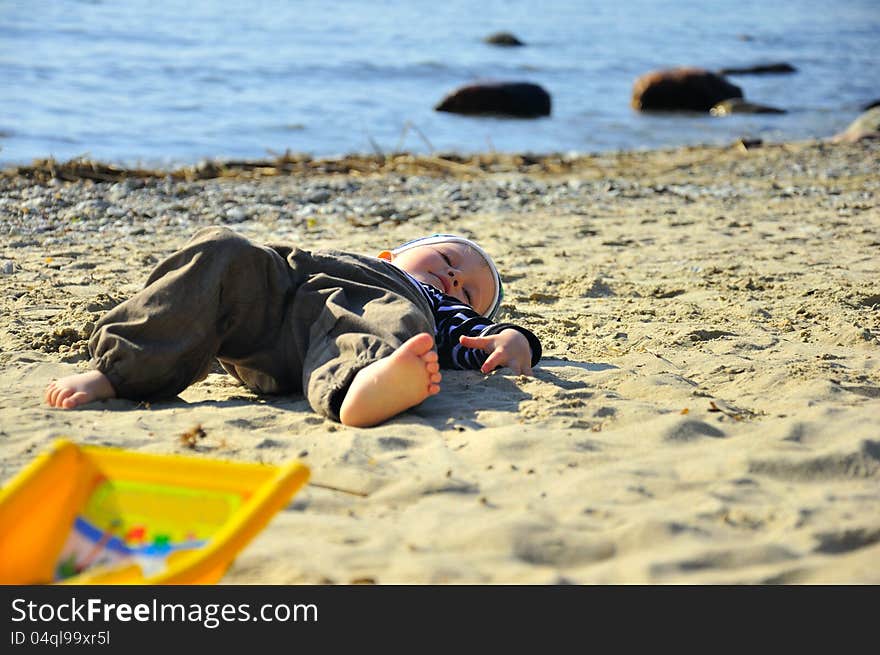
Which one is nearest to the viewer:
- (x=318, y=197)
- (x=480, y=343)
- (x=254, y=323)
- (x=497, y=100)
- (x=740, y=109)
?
(x=254, y=323)

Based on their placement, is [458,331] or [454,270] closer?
[458,331]

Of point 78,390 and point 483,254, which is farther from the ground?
point 483,254

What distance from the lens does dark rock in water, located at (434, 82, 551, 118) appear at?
14484 millimetres

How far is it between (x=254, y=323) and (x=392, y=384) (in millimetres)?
674

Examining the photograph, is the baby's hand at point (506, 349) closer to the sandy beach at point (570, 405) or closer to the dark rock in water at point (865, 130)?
the sandy beach at point (570, 405)

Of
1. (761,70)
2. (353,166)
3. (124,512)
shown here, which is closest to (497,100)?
(353,166)

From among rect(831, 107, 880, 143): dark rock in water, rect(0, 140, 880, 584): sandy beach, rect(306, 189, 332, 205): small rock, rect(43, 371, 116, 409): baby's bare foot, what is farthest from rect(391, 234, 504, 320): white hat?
rect(831, 107, 880, 143): dark rock in water

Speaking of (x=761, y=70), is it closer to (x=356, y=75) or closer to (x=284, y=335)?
(x=356, y=75)

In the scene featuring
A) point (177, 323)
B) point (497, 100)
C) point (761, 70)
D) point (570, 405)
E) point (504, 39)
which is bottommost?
point (570, 405)

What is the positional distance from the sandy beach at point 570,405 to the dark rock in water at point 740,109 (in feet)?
28.8

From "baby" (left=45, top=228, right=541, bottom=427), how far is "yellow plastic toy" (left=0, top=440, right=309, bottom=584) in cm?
90

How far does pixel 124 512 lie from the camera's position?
2082 mm

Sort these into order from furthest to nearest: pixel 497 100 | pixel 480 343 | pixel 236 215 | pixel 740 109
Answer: pixel 740 109 → pixel 497 100 → pixel 236 215 → pixel 480 343

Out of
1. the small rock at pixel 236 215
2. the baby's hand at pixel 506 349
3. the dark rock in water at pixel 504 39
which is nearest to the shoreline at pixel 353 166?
the small rock at pixel 236 215
